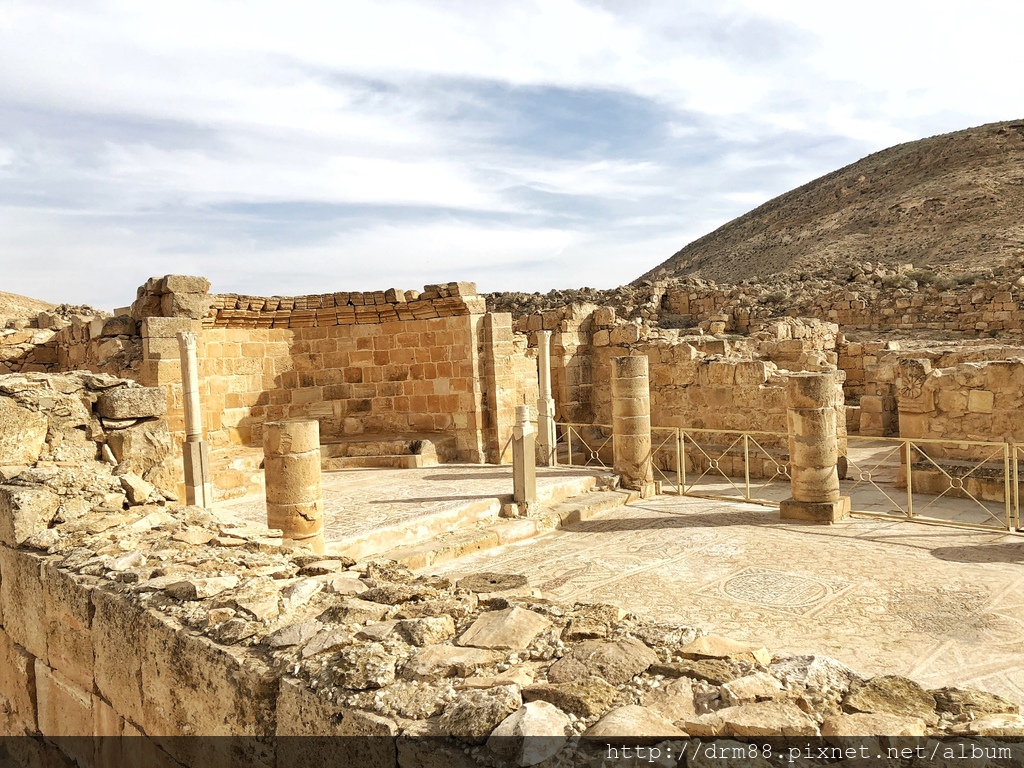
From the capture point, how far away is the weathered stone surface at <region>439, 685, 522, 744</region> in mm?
2438

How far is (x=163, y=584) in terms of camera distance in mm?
3732

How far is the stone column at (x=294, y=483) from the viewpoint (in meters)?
7.64

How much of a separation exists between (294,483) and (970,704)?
20.8 feet

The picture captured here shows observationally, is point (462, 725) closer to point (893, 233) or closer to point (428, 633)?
point (428, 633)

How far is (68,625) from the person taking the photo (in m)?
3.98

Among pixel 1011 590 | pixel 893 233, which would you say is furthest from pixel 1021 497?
pixel 893 233

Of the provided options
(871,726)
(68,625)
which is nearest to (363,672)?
(871,726)

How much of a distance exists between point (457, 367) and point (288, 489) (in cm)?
636

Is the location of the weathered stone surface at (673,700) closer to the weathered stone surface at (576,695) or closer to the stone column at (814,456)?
the weathered stone surface at (576,695)

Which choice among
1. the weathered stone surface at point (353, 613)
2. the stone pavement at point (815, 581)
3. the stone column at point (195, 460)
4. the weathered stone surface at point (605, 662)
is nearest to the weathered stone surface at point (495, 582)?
the stone pavement at point (815, 581)

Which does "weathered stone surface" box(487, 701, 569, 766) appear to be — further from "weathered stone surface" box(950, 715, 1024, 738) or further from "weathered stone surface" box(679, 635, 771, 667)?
"weathered stone surface" box(950, 715, 1024, 738)

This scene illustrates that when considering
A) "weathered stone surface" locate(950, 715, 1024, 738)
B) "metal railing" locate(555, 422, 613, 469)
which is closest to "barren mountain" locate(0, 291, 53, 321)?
"metal railing" locate(555, 422, 613, 469)

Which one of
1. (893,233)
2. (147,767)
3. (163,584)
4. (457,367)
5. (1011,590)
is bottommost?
(1011,590)

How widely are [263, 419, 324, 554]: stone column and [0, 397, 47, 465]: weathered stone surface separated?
2276 mm
